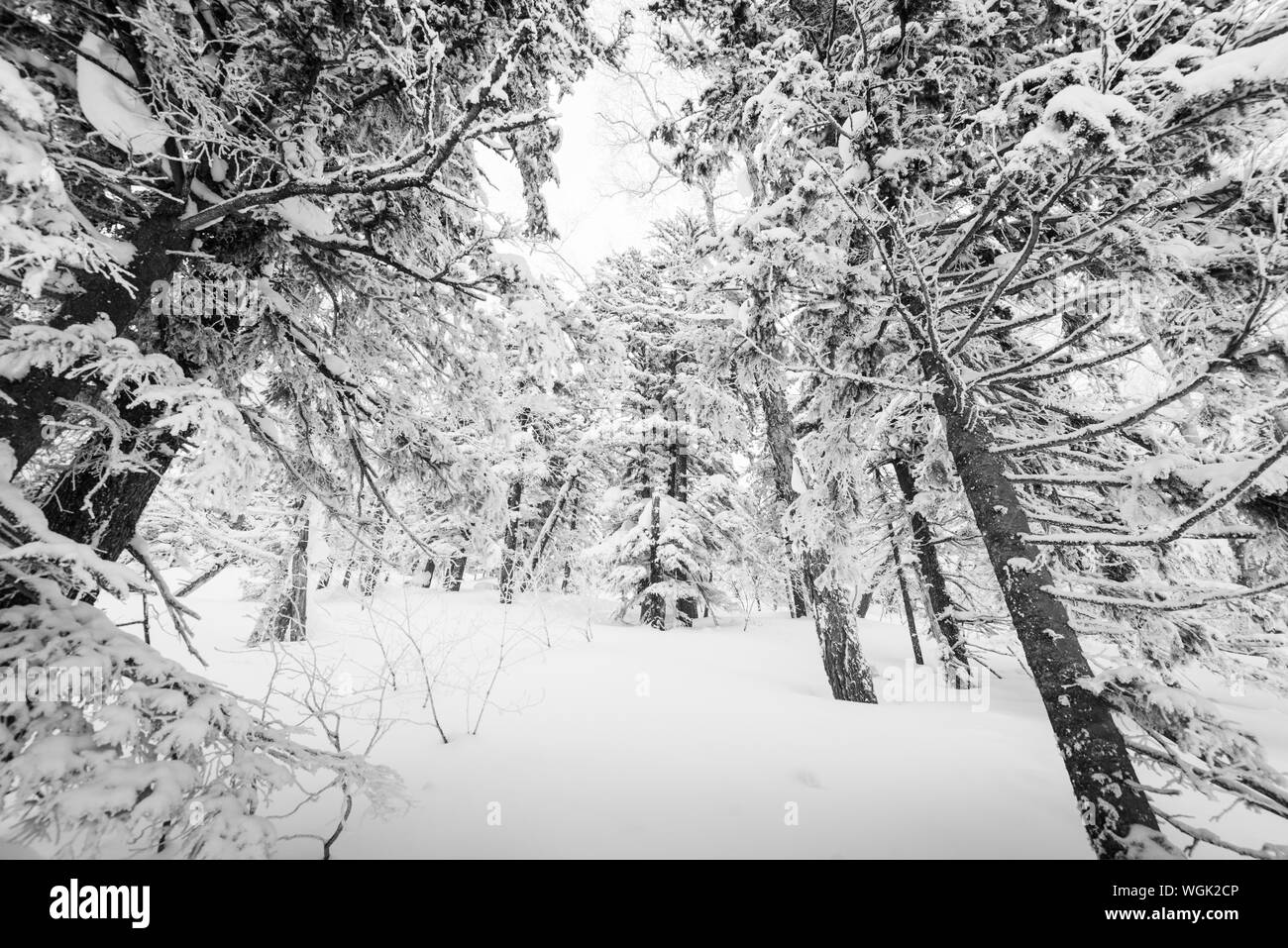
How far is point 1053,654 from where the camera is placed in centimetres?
305

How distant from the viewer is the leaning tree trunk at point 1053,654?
2.64 meters

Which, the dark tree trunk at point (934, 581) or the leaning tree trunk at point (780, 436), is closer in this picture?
the leaning tree trunk at point (780, 436)

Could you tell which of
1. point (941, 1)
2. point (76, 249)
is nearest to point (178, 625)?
point (76, 249)

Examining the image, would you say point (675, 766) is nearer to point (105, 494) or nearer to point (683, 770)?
point (683, 770)

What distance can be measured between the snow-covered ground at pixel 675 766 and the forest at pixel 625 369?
0.04 m

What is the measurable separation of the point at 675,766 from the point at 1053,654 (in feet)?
9.31

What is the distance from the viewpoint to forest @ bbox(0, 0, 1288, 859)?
84.7 inches

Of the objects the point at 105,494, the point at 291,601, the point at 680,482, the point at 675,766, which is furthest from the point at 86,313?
the point at 680,482

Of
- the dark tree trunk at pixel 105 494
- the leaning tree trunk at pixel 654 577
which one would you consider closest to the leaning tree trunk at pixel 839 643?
the dark tree trunk at pixel 105 494

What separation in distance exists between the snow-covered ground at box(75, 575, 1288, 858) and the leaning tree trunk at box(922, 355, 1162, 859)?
24.2 inches

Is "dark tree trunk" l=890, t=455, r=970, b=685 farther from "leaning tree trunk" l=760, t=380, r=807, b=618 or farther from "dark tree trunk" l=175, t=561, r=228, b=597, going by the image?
"dark tree trunk" l=175, t=561, r=228, b=597

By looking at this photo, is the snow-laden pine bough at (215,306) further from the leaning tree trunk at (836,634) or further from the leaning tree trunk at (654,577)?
the leaning tree trunk at (654,577)
